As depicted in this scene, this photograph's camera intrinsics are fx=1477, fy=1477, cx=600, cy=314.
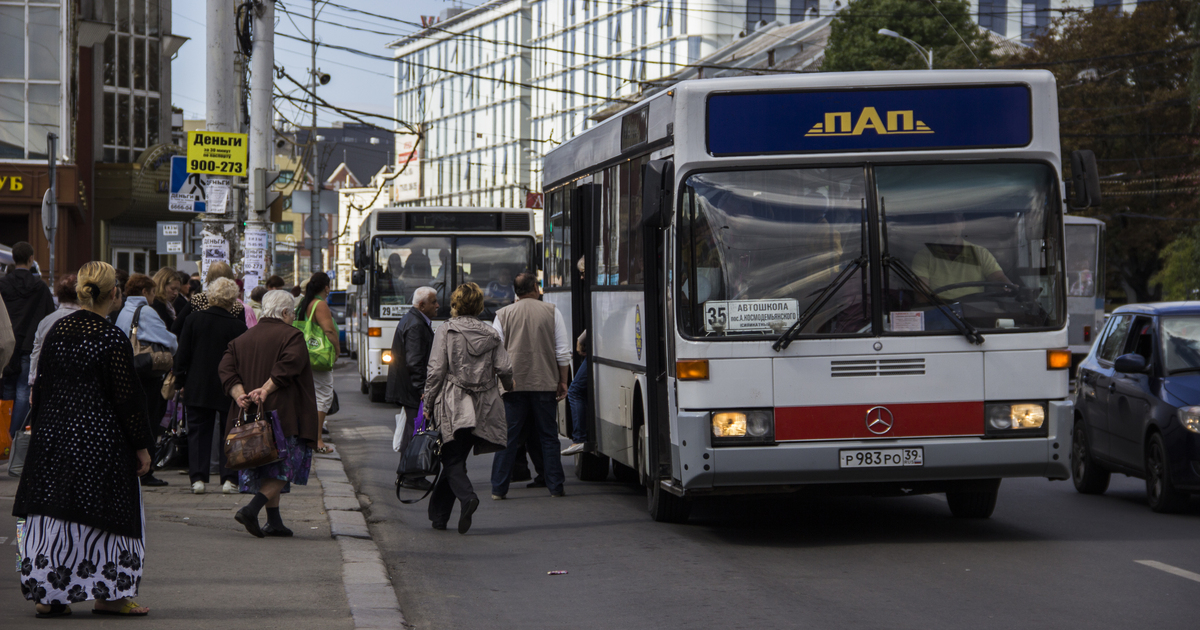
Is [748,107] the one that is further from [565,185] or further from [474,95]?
[474,95]

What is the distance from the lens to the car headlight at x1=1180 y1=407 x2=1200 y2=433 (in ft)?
35.6

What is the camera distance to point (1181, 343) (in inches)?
453

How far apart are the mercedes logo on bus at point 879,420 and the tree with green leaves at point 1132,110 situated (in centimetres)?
4204

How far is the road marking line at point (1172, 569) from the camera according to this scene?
26.7 feet

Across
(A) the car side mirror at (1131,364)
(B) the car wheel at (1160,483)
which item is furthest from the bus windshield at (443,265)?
(B) the car wheel at (1160,483)

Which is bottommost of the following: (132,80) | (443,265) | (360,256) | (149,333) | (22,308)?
(149,333)

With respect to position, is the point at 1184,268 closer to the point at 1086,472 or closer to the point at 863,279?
the point at 1086,472

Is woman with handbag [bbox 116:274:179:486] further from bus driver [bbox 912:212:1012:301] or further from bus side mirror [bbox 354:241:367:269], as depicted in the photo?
bus side mirror [bbox 354:241:367:269]

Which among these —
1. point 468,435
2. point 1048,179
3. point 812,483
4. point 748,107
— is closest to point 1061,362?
point 1048,179

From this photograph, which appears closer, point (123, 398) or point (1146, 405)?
point (123, 398)

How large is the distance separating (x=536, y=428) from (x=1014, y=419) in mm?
4484

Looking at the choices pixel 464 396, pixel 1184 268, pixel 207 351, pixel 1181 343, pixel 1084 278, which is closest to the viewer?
pixel 464 396

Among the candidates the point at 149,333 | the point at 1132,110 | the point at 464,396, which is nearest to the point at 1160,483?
the point at 464,396

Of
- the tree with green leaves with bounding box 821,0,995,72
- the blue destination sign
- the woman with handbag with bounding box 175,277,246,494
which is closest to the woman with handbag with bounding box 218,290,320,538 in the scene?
the woman with handbag with bounding box 175,277,246,494
